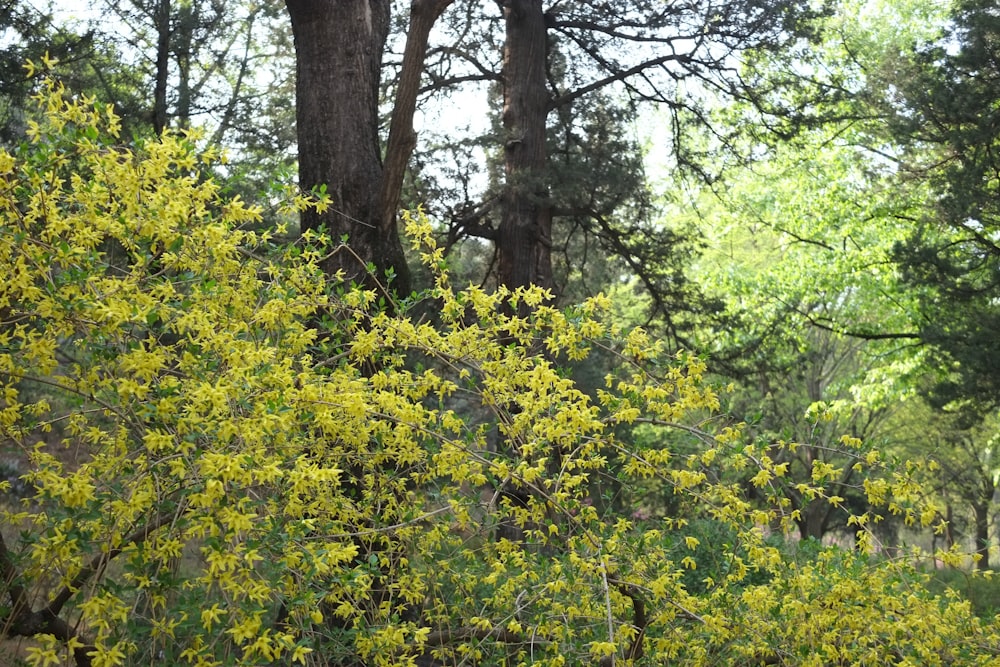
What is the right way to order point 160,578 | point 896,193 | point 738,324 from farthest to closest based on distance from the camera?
point 896,193 → point 738,324 → point 160,578

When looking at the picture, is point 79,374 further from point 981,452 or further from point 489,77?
point 981,452

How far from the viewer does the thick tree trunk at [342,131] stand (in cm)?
514

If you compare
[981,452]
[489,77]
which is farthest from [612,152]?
[981,452]

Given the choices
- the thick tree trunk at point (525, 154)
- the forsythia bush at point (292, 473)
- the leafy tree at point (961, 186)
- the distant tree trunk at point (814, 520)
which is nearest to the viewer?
the forsythia bush at point (292, 473)

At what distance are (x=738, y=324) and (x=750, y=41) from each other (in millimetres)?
2861

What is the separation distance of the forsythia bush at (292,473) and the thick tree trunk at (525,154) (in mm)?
4776

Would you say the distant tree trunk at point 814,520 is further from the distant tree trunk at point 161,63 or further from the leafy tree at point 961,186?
the distant tree trunk at point 161,63

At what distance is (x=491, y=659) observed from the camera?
383cm

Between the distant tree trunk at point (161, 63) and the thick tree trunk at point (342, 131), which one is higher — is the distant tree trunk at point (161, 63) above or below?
above

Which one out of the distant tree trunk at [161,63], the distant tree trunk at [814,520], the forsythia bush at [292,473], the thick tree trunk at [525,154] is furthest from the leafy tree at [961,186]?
the distant tree trunk at [161,63]

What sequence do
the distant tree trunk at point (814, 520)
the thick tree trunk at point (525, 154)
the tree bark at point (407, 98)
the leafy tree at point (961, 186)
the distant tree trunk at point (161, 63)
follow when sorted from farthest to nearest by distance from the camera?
the distant tree trunk at point (814, 520) → the leafy tree at point (961, 186) → the distant tree trunk at point (161, 63) → the thick tree trunk at point (525, 154) → the tree bark at point (407, 98)

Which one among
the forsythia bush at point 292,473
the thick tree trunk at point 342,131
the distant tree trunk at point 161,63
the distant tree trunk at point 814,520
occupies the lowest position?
the distant tree trunk at point 814,520

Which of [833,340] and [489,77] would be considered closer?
[489,77]

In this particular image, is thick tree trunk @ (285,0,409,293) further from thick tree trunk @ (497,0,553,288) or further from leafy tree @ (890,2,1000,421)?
leafy tree @ (890,2,1000,421)
